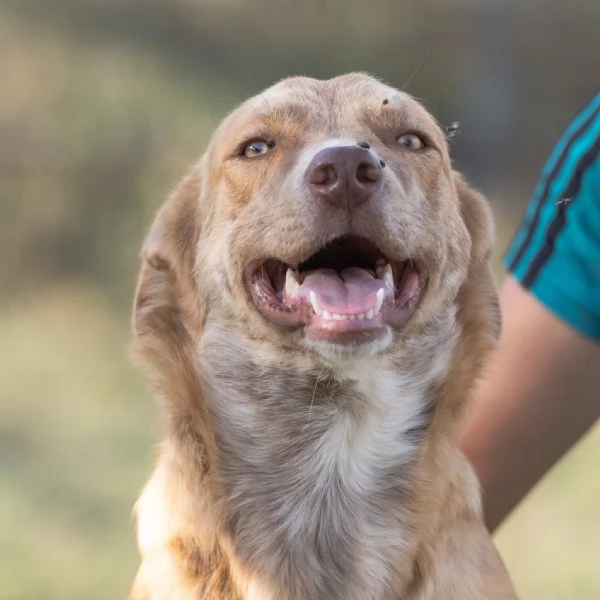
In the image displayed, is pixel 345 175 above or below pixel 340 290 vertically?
above

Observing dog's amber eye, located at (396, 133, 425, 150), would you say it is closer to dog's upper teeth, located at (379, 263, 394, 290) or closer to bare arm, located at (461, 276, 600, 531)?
dog's upper teeth, located at (379, 263, 394, 290)

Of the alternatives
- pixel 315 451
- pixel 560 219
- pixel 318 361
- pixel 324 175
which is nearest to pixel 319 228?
pixel 324 175

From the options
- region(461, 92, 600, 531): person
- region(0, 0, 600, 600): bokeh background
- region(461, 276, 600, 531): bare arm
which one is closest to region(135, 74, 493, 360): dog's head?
region(461, 92, 600, 531): person

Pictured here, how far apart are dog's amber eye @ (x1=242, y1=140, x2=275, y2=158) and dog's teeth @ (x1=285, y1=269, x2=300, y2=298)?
0.42m

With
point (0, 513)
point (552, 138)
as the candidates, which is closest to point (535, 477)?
point (0, 513)

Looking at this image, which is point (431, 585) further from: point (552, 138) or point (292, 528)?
point (552, 138)

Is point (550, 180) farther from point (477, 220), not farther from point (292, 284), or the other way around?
point (292, 284)

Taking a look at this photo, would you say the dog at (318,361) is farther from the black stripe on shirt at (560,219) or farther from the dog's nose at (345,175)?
the black stripe on shirt at (560,219)

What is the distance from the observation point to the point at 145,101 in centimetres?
1112

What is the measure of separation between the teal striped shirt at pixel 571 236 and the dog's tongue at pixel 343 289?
921mm

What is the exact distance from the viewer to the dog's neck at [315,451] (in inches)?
117

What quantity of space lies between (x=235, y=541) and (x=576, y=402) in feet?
4.33

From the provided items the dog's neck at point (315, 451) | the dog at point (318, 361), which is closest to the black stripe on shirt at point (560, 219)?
the dog at point (318, 361)

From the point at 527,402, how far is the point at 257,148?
49.6 inches
